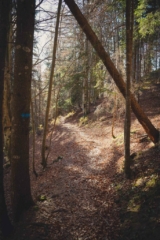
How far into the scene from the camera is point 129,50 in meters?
6.07

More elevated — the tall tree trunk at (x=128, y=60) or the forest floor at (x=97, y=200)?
the tall tree trunk at (x=128, y=60)

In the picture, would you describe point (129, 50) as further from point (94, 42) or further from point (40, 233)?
point (40, 233)

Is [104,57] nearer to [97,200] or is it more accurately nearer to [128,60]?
[128,60]

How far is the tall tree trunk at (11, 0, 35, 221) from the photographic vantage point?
4.52 meters

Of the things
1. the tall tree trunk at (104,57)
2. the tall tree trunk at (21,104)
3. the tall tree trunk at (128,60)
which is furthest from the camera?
the tall tree trunk at (104,57)

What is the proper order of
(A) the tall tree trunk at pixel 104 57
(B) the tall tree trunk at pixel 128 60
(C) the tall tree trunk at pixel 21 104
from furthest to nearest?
(A) the tall tree trunk at pixel 104 57, (B) the tall tree trunk at pixel 128 60, (C) the tall tree trunk at pixel 21 104

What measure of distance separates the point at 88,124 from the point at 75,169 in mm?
10832

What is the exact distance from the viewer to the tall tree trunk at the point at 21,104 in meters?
4.52

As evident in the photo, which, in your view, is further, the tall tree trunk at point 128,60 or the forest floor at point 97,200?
the tall tree trunk at point 128,60

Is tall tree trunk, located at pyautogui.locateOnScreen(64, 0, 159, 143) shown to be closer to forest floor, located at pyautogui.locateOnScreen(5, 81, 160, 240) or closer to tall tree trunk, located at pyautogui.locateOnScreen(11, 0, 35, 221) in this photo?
forest floor, located at pyautogui.locateOnScreen(5, 81, 160, 240)

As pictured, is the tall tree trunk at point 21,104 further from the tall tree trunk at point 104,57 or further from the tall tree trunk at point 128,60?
the tall tree trunk at point 128,60

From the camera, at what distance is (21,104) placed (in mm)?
4668

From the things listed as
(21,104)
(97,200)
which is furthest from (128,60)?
(97,200)

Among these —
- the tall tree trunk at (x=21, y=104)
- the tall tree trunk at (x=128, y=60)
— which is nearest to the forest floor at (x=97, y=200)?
the tall tree trunk at (x=21, y=104)
